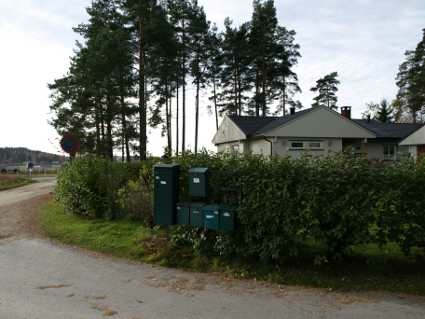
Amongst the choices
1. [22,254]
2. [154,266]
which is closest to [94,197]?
[22,254]

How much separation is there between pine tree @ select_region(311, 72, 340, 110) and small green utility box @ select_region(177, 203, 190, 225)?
2078 inches

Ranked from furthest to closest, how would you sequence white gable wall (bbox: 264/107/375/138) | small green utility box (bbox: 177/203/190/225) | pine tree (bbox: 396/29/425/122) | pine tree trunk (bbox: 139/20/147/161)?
1. pine tree (bbox: 396/29/425/122)
2. white gable wall (bbox: 264/107/375/138)
3. pine tree trunk (bbox: 139/20/147/161)
4. small green utility box (bbox: 177/203/190/225)

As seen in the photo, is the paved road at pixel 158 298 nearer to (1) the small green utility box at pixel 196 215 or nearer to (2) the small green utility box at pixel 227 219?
(2) the small green utility box at pixel 227 219

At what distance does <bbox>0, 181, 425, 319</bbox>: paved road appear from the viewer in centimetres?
520

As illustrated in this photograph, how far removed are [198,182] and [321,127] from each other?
82.5 feet

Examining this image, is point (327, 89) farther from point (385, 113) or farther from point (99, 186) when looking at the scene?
point (99, 186)

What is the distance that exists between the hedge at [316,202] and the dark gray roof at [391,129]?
29.3 metres

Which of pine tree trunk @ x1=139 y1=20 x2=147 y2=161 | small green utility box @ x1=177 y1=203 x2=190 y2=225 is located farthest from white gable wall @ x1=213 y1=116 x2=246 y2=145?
small green utility box @ x1=177 y1=203 x2=190 y2=225

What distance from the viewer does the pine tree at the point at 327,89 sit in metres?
58.4

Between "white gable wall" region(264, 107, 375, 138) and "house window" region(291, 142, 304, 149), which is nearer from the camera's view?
"white gable wall" region(264, 107, 375, 138)

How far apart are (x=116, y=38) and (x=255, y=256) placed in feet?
72.2

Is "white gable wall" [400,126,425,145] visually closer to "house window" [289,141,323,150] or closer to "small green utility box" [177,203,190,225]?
"house window" [289,141,323,150]

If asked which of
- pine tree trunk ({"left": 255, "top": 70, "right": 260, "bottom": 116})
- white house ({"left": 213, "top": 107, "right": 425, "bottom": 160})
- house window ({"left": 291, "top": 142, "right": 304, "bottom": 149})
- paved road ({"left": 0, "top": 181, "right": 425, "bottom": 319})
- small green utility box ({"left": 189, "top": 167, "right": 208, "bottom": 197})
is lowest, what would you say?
paved road ({"left": 0, "top": 181, "right": 425, "bottom": 319})

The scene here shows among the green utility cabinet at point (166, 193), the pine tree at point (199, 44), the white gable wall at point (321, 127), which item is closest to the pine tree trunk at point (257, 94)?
the pine tree at point (199, 44)
